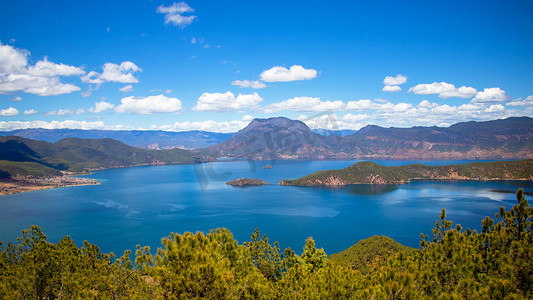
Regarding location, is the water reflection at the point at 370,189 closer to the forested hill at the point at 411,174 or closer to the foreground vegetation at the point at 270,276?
the forested hill at the point at 411,174

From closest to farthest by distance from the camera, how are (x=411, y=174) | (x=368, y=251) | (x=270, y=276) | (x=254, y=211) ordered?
1. (x=270, y=276)
2. (x=368, y=251)
3. (x=254, y=211)
4. (x=411, y=174)

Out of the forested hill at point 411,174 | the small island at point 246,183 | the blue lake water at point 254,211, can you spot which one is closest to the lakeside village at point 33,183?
the blue lake water at point 254,211

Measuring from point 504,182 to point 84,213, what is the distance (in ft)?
710

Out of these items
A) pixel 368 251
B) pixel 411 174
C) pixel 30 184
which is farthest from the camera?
pixel 411 174

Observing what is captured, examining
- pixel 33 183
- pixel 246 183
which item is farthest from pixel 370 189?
pixel 33 183

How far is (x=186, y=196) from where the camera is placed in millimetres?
137875

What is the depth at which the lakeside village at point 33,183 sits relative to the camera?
156625 mm

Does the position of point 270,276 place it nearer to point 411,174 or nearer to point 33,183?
point 411,174

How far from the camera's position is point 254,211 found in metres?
106

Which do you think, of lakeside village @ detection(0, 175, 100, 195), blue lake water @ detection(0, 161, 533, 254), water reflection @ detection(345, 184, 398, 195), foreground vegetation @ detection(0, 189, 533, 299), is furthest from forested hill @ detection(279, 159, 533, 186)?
foreground vegetation @ detection(0, 189, 533, 299)

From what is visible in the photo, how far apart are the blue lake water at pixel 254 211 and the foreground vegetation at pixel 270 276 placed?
167 ft

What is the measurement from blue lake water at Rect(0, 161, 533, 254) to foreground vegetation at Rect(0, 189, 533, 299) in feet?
167

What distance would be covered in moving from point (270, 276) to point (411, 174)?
7832 inches

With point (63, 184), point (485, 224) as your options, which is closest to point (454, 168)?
point (485, 224)
